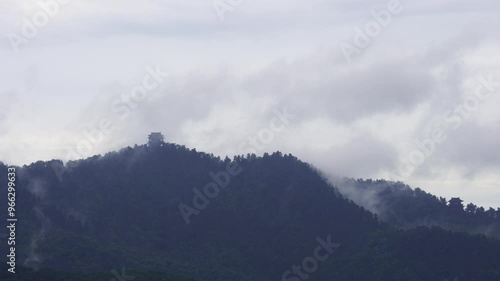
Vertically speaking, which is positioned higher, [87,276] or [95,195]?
[95,195]

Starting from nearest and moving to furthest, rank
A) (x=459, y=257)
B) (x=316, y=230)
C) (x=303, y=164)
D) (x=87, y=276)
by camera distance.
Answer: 1. (x=87, y=276)
2. (x=459, y=257)
3. (x=316, y=230)
4. (x=303, y=164)

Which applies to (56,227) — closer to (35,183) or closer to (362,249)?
(35,183)

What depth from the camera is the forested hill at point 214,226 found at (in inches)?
6152

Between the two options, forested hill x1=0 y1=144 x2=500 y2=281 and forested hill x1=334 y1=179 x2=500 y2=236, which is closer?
forested hill x1=0 y1=144 x2=500 y2=281

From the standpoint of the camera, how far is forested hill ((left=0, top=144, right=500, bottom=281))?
156m

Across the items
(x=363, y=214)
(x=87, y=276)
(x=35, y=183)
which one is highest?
(x=35, y=183)

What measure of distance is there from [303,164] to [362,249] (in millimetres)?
23844

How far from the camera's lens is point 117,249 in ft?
522

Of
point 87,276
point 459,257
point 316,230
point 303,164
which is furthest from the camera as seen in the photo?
point 303,164

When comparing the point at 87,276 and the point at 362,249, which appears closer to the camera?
the point at 87,276

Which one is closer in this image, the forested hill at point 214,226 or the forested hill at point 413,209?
the forested hill at point 214,226

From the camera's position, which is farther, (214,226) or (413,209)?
(413,209)

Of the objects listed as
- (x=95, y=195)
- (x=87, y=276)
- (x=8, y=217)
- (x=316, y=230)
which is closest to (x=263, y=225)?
(x=316, y=230)

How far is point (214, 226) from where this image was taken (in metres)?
176
